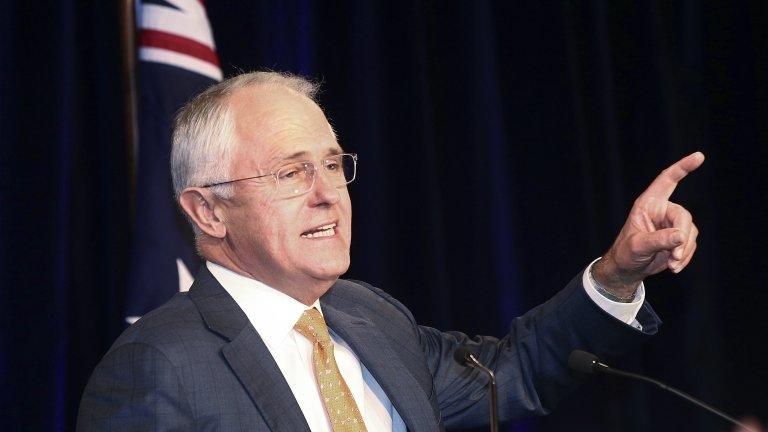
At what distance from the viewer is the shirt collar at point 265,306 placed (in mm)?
1855

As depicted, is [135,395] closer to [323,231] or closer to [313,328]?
[313,328]

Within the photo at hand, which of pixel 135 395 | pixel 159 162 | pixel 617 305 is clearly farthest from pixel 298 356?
pixel 159 162

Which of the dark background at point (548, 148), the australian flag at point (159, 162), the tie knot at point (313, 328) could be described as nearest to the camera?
the tie knot at point (313, 328)

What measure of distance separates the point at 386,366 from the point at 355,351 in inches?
3.1

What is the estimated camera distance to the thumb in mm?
1761

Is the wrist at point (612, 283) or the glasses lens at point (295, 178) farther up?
the glasses lens at point (295, 178)

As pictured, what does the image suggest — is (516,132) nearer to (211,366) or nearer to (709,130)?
(709,130)

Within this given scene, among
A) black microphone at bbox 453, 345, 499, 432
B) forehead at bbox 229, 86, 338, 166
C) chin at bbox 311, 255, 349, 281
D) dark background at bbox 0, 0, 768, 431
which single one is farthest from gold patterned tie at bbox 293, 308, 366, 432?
dark background at bbox 0, 0, 768, 431

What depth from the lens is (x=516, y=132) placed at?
138 inches

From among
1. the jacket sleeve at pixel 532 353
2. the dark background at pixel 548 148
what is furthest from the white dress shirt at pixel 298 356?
the dark background at pixel 548 148

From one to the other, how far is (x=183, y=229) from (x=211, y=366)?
1050 mm

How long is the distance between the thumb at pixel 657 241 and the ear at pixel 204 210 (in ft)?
2.91

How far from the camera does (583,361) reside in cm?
183

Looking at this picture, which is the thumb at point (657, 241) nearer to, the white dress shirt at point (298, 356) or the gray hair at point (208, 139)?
the white dress shirt at point (298, 356)
